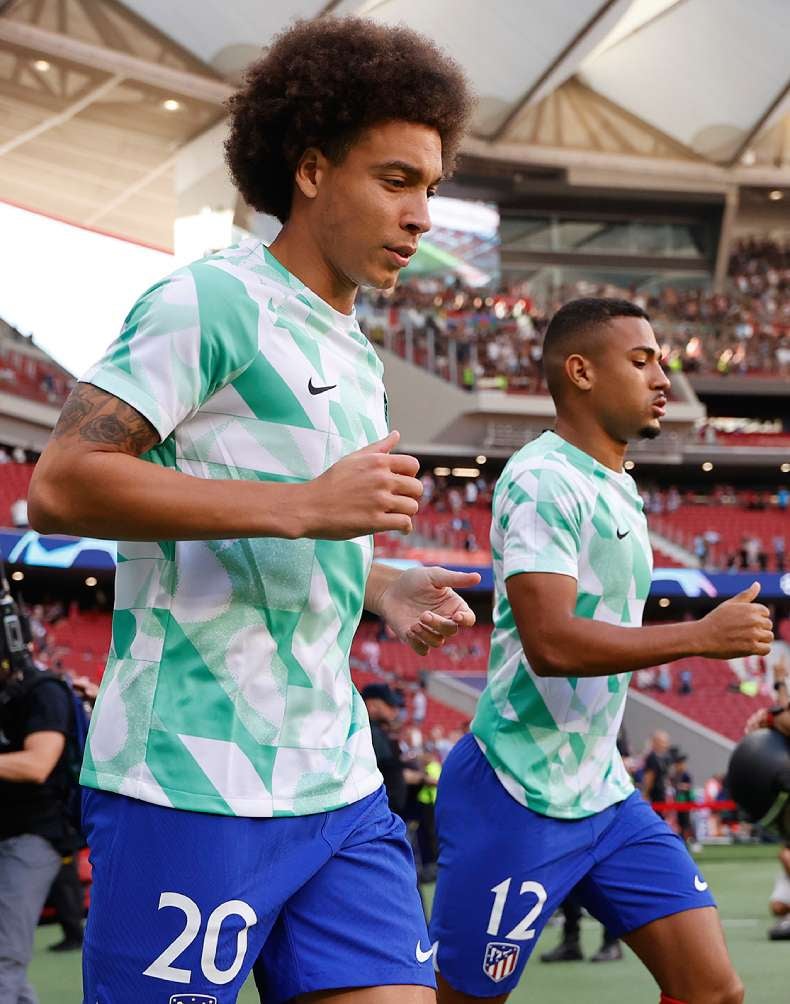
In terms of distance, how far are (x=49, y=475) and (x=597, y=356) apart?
2421 millimetres

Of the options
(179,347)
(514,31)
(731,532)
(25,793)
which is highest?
(514,31)

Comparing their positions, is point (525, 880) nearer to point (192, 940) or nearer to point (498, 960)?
point (498, 960)

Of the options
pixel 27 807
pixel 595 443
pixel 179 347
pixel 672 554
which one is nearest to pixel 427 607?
pixel 179 347

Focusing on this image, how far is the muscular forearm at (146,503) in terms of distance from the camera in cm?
209

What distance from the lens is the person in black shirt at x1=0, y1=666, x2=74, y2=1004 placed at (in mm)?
4914

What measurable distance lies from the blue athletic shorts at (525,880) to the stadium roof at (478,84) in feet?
95.3

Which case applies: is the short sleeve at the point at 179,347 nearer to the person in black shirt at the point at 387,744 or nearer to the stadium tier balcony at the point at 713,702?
the person in black shirt at the point at 387,744

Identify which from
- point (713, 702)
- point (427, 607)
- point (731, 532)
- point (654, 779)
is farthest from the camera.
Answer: point (731, 532)

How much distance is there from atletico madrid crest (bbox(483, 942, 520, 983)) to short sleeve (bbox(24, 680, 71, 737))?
1.98m

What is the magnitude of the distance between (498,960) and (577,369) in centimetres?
169

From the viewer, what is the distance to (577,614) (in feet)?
12.6

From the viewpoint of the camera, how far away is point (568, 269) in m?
46.0

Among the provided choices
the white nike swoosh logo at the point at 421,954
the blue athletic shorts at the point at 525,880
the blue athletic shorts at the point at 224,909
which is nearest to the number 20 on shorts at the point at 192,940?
the blue athletic shorts at the point at 224,909

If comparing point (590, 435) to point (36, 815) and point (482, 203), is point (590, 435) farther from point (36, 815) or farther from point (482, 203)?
point (482, 203)
